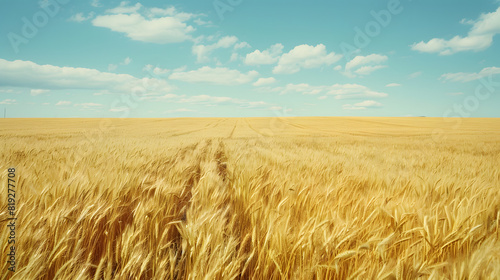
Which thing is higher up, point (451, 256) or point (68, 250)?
point (68, 250)

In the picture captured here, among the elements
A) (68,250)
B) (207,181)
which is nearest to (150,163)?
(207,181)

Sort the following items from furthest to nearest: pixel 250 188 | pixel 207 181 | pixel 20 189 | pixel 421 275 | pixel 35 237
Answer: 1. pixel 207 181
2. pixel 250 188
3. pixel 20 189
4. pixel 35 237
5. pixel 421 275

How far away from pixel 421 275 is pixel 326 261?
0.35 metres

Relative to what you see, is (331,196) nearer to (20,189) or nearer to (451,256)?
(451,256)

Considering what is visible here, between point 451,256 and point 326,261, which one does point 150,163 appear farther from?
point 451,256

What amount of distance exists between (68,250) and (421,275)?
4.78 feet

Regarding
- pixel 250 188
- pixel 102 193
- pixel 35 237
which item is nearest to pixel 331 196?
pixel 250 188

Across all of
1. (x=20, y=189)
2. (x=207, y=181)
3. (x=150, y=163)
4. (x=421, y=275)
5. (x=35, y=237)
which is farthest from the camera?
(x=150, y=163)

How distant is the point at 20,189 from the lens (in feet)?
5.27

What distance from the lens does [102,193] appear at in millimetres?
1615

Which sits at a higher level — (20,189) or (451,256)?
(20,189)

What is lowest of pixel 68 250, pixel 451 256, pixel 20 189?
pixel 451 256

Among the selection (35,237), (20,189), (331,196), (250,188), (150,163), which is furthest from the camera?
(150,163)

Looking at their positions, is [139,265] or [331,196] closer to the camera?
[139,265]
